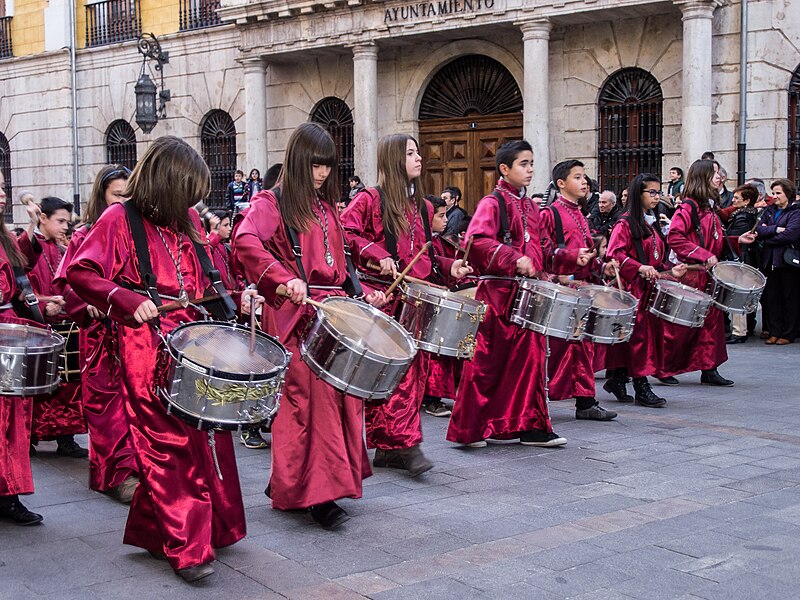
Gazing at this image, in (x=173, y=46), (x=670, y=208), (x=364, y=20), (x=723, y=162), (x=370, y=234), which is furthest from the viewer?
(x=173, y=46)

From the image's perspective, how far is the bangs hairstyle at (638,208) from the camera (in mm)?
8688

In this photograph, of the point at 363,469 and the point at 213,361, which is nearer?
the point at 213,361

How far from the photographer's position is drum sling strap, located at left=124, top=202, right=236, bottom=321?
4.51 m

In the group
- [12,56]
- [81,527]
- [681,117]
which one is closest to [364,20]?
[681,117]

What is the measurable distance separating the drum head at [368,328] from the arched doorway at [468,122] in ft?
45.3

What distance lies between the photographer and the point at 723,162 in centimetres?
1579

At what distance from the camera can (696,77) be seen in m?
15.3

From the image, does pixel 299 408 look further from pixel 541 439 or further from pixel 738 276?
pixel 738 276

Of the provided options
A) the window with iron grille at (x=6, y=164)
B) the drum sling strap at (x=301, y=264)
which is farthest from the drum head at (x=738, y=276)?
the window with iron grille at (x=6, y=164)

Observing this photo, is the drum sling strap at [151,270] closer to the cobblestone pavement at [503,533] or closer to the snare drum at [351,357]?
the snare drum at [351,357]

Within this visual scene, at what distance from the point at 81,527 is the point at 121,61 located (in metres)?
21.3

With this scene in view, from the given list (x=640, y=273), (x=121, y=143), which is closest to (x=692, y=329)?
(x=640, y=273)

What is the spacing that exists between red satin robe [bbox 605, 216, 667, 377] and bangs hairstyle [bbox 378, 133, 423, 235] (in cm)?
277

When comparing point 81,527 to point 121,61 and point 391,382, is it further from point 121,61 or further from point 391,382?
point 121,61
